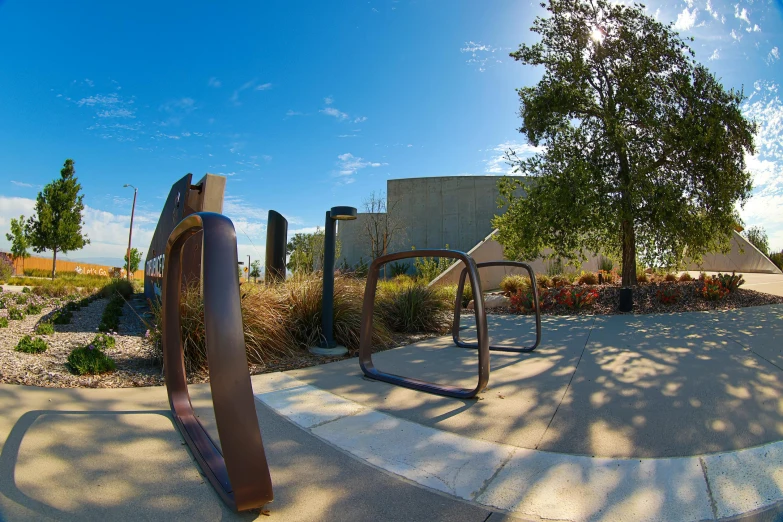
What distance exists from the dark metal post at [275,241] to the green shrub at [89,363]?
182 inches

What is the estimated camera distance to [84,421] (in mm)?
2840

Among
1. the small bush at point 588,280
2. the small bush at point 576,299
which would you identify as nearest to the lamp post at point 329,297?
the small bush at point 576,299

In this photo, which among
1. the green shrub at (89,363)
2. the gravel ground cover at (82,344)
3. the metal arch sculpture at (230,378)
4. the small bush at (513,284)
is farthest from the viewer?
the small bush at (513,284)

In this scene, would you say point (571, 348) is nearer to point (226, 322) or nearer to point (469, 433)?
point (469, 433)

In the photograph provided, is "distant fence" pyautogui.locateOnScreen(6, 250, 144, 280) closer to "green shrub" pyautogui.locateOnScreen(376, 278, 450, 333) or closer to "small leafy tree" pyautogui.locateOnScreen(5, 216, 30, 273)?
"small leafy tree" pyautogui.locateOnScreen(5, 216, 30, 273)

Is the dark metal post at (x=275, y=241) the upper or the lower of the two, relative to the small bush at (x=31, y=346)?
upper

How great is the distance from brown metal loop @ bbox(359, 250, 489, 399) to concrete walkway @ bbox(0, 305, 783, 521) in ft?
0.42

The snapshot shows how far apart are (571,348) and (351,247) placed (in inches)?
958

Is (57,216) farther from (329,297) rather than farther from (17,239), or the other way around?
(329,297)

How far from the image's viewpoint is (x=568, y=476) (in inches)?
95.3

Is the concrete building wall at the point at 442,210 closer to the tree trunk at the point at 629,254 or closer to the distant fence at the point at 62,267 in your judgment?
the tree trunk at the point at 629,254

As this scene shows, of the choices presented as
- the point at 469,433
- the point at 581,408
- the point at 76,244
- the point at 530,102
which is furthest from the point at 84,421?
the point at 76,244

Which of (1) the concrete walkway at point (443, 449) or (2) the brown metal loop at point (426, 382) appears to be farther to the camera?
(2) the brown metal loop at point (426, 382)

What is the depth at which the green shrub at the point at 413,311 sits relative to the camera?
7.66 meters
